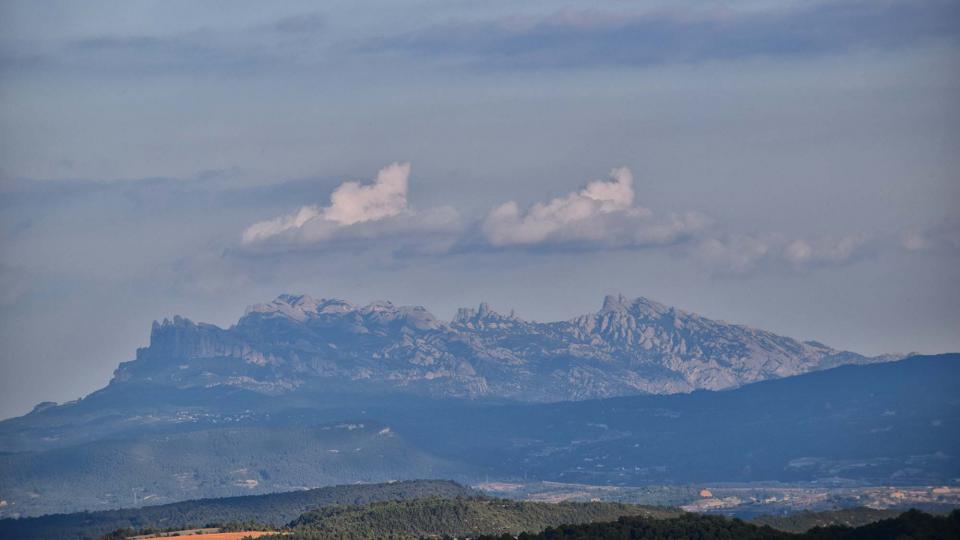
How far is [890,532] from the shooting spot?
7761 inches

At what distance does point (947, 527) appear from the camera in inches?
7623

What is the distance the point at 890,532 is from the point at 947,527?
233 inches
